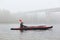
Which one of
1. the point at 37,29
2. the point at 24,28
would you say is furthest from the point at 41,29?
the point at 24,28

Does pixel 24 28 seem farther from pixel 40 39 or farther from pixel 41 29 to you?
pixel 40 39

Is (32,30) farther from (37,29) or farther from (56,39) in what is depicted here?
(56,39)

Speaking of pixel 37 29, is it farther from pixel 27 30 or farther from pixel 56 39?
pixel 56 39

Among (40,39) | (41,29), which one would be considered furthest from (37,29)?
(40,39)

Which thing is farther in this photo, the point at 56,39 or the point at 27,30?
the point at 27,30

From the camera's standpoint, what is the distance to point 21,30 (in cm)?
7069

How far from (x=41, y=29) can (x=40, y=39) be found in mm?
27138

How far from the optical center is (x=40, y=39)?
152ft

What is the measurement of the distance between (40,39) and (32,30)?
27.6 meters

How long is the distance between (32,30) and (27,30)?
1443 mm

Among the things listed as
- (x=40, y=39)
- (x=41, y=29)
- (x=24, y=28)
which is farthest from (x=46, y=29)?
(x=40, y=39)

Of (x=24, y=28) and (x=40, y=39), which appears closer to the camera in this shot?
(x=40, y=39)

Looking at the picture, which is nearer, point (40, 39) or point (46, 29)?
→ point (40, 39)

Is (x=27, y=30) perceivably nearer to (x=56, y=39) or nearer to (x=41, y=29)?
(x=41, y=29)
